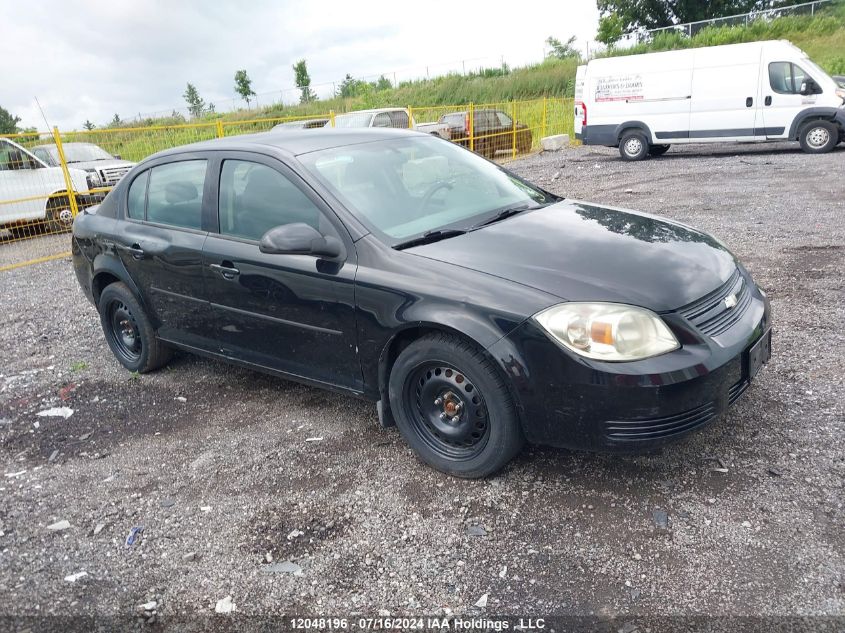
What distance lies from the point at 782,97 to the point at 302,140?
13.9 m

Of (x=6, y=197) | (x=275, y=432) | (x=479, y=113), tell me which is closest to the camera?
(x=275, y=432)

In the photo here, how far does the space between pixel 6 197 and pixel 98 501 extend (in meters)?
9.40

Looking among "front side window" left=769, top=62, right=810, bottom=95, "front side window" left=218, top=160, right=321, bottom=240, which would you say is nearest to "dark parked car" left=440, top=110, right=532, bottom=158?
"front side window" left=769, top=62, right=810, bottom=95

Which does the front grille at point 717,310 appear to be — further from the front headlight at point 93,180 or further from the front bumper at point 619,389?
the front headlight at point 93,180

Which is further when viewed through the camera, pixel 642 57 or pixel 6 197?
pixel 642 57

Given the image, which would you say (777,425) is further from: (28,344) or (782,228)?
(28,344)

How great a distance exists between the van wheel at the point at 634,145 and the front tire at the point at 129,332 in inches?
561

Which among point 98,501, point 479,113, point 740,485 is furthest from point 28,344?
point 479,113

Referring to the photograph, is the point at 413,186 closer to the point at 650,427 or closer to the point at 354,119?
the point at 650,427

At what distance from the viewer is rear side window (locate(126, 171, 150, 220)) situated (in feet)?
15.0

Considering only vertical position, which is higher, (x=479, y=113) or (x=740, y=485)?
(x=479, y=113)

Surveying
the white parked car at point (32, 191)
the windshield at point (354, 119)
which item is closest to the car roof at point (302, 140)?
the white parked car at point (32, 191)

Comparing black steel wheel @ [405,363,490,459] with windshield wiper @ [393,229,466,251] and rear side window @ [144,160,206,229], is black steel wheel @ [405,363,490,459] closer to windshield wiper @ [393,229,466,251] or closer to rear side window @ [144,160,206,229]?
windshield wiper @ [393,229,466,251]

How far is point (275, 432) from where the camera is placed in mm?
3904
